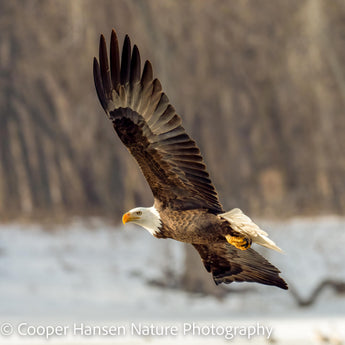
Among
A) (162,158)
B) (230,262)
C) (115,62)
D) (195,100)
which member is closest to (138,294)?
(195,100)

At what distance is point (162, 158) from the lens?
489 cm

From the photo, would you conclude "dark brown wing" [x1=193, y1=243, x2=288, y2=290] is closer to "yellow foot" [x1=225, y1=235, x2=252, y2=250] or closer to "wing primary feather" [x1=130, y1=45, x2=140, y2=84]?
"yellow foot" [x1=225, y1=235, x2=252, y2=250]

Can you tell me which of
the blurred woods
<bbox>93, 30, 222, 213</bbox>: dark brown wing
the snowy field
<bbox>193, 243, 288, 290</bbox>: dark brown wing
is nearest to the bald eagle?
<bbox>93, 30, 222, 213</bbox>: dark brown wing

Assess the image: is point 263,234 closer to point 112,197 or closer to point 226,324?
point 226,324

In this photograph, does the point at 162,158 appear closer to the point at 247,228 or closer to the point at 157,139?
the point at 157,139

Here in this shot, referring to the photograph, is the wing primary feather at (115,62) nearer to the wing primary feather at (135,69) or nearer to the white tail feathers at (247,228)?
the wing primary feather at (135,69)

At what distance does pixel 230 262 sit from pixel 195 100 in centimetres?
856

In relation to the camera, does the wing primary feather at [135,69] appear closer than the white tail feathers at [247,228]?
No

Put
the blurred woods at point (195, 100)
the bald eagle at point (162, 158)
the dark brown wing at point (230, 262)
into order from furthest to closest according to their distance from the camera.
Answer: the blurred woods at point (195, 100)
the dark brown wing at point (230, 262)
the bald eagle at point (162, 158)

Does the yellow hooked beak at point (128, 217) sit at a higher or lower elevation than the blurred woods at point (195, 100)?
lower

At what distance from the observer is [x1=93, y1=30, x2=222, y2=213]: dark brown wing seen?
4871 mm

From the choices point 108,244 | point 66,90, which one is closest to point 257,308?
point 108,244

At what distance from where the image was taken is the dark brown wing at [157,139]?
4871 mm

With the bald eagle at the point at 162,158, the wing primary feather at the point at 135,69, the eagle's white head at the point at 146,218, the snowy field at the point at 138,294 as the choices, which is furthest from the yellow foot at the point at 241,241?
the snowy field at the point at 138,294
